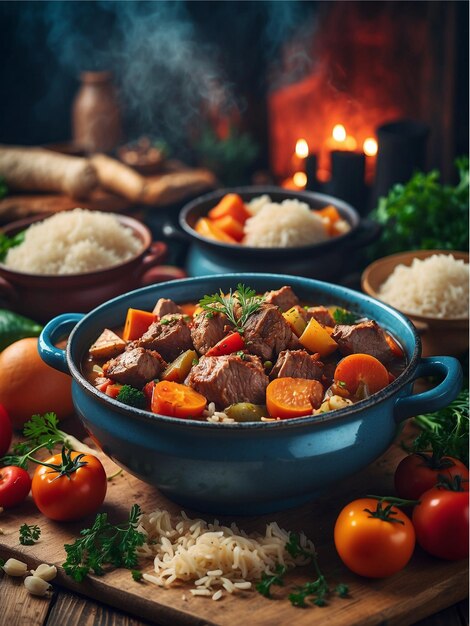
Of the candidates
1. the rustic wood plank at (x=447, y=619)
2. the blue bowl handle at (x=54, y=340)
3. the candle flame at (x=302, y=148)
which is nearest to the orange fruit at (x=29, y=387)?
the blue bowl handle at (x=54, y=340)

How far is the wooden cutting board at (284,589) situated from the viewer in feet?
8.94

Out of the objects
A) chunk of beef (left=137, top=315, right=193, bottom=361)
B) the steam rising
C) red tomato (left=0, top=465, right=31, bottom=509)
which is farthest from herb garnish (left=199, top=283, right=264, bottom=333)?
the steam rising

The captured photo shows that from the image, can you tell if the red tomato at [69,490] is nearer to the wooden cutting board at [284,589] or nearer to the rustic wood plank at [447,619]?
the wooden cutting board at [284,589]

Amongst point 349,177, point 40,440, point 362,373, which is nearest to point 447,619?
point 362,373

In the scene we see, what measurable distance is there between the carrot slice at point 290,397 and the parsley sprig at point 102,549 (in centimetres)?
66

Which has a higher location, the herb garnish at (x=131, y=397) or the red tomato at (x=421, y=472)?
the herb garnish at (x=131, y=397)

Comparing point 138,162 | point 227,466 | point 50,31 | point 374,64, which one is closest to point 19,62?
point 50,31

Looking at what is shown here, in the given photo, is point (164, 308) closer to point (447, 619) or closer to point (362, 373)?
point (362, 373)

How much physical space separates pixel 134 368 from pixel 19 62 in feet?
18.6

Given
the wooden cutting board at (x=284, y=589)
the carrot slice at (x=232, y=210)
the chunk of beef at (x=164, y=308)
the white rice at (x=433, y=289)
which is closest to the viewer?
the wooden cutting board at (x=284, y=589)

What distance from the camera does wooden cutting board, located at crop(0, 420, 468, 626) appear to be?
2.72 m

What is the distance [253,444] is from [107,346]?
2.97 ft

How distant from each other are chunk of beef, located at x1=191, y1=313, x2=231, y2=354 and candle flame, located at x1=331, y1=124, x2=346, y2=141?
5.15m

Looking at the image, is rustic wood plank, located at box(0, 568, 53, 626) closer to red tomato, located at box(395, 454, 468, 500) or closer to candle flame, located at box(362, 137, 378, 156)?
red tomato, located at box(395, 454, 468, 500)
